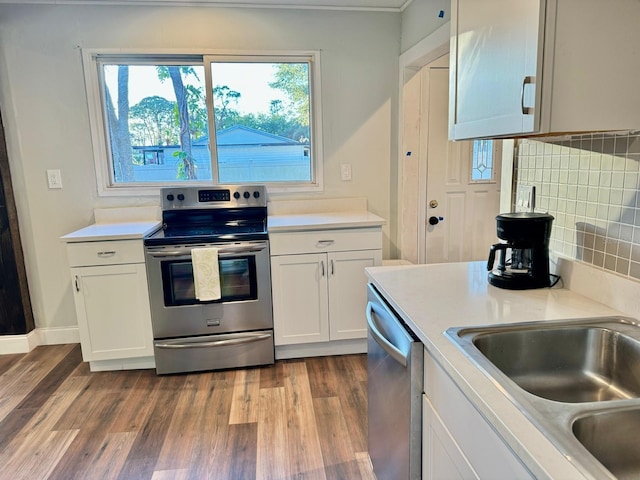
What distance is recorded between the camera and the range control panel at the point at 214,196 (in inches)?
120

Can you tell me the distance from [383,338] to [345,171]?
2.05 meters

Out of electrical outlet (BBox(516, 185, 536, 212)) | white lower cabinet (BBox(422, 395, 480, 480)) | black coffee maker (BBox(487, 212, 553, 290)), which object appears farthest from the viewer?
electrical outlet (BBox(516, 185, 536, 212))

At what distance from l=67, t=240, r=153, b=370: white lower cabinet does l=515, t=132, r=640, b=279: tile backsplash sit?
7.15ft

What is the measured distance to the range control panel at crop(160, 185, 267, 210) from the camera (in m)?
3.05

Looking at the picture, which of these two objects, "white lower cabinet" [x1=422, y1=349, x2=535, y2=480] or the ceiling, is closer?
"white lower cabinet" [x1=422, y1=349, x2=535, y2=480]

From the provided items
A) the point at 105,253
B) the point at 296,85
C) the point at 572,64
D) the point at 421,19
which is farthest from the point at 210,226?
the point at 572,64

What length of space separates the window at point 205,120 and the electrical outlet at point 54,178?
27 cm

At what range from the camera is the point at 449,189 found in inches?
132

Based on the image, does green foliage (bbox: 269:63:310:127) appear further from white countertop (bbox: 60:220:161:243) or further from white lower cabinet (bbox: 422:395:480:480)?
white lower cabinet (bbox: 422:395:480:480)

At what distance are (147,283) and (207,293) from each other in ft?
1.22

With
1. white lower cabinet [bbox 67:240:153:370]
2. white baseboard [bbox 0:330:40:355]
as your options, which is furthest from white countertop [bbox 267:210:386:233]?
white baseboard [bbox 0:330:40:355]

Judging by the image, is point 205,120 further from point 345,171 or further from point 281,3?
point 345,171

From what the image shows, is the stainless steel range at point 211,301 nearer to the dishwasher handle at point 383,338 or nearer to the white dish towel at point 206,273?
the white dish towel at point 206,273

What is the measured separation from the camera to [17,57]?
9.40ft
